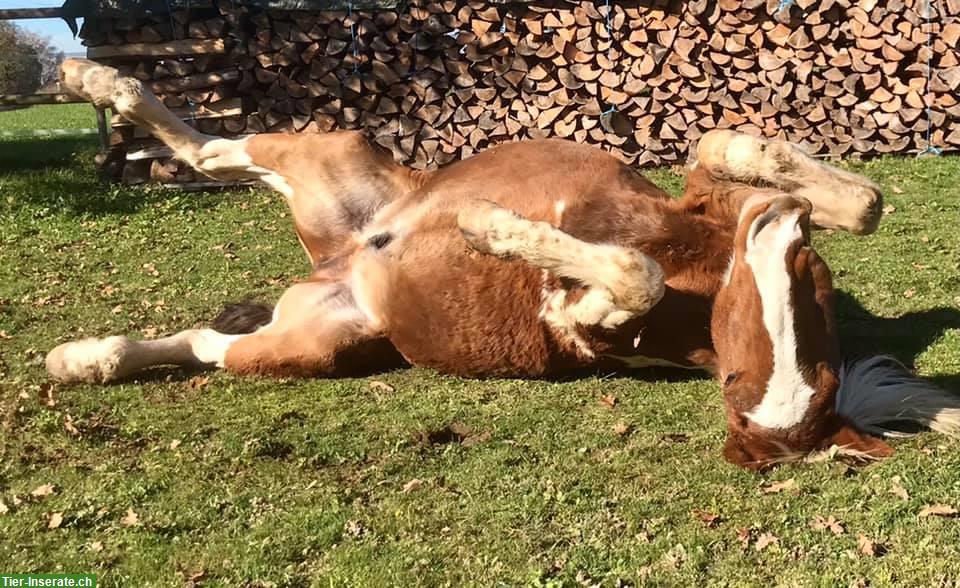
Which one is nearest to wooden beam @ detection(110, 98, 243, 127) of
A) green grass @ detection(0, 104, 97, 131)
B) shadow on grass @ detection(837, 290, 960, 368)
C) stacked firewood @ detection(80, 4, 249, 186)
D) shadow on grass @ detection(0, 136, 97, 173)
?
stacked firewood @ detection(80, 4, 249, 186)

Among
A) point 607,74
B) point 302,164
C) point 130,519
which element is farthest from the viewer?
point 607,74

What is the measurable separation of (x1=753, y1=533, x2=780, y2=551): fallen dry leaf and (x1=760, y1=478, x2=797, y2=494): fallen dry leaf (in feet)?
0.93

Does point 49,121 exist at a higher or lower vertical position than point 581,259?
lower

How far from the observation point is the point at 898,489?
3070mm

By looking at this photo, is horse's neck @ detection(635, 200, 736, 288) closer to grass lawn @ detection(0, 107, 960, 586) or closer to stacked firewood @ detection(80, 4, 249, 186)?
grass lawn @ detection(0, 107, 960, 586)

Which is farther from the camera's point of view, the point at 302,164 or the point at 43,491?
the point at 302,164

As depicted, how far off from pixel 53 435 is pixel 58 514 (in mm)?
749

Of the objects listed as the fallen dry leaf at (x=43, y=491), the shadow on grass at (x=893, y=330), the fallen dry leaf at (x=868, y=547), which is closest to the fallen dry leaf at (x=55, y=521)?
the fallen dry leaf at (x=43, y=491)

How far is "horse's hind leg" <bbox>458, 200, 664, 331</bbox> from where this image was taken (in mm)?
3434

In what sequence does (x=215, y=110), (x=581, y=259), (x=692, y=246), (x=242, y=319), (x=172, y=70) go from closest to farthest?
(x=581, y=259), (x=692, y=246), (x=242, y=319), (x=172, y=70), (x=215, y=110)

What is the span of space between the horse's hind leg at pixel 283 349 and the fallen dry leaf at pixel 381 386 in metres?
0.12

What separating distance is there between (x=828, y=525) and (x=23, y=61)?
3071 cm

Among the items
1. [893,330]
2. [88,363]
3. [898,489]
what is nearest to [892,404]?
[898,489]

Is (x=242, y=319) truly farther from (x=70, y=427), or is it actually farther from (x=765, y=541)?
(x=765, y=541)
